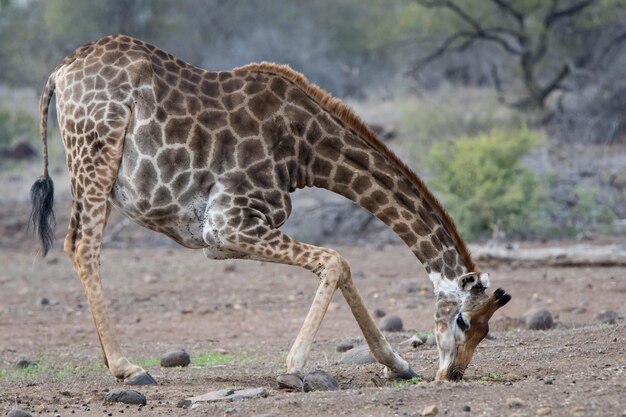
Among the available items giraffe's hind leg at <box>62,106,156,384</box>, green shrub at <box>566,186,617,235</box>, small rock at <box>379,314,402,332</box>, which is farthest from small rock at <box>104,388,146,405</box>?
green shrub at <box>566,186,617,235</box>

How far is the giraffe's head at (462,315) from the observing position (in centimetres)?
672

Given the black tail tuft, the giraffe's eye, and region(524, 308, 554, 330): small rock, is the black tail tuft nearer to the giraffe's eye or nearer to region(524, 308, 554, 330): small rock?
the giraffe's eye

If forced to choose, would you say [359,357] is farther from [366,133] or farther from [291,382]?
[366,133]

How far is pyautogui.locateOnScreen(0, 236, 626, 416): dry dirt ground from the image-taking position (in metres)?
5.69

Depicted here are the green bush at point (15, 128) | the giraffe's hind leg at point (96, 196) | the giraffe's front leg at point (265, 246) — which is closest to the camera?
the giraffe's front leg at point (265, 246)

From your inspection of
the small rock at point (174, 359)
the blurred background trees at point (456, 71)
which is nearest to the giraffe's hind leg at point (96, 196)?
the small rock at point (174, 359)

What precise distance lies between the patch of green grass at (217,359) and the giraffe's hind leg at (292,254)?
1.58 meters

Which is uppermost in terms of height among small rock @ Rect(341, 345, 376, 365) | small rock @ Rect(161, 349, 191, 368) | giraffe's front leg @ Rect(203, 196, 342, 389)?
giraffe's front leg @ Rect(203, 196, 342, 389)

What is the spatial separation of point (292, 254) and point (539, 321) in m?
3.22

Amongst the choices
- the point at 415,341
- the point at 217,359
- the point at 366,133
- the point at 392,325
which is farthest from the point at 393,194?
the point at 392,325

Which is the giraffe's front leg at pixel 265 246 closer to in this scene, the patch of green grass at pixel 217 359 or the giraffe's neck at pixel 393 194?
the giraffe's neck at pixel 393 194

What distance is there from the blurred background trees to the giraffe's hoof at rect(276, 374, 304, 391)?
945cm

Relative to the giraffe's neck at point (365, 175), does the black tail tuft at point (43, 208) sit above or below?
below

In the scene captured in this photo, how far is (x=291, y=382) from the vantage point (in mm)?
6383
